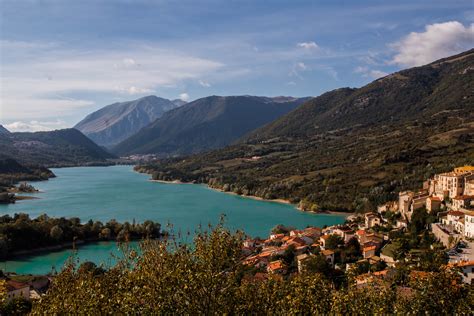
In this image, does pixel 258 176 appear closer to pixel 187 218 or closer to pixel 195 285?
pixel 187 218

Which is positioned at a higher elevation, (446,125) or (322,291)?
(446,125)

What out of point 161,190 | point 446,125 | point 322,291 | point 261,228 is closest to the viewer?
point 322,291

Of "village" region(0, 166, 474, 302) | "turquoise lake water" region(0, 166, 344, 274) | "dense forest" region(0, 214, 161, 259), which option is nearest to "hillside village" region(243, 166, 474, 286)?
"village" region(0, 166, 474, 302)

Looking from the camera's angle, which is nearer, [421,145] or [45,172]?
[421,145]

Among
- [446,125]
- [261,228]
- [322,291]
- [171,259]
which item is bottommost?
[261,228]

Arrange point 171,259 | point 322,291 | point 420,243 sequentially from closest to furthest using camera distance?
point 171,259
point 322,291
point 420,243

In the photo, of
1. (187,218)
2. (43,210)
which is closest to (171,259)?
(187,218)

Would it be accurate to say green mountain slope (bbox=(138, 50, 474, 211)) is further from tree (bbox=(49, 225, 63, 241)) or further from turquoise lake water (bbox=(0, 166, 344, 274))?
tree (bbox=(49, 225, 63, 241))
